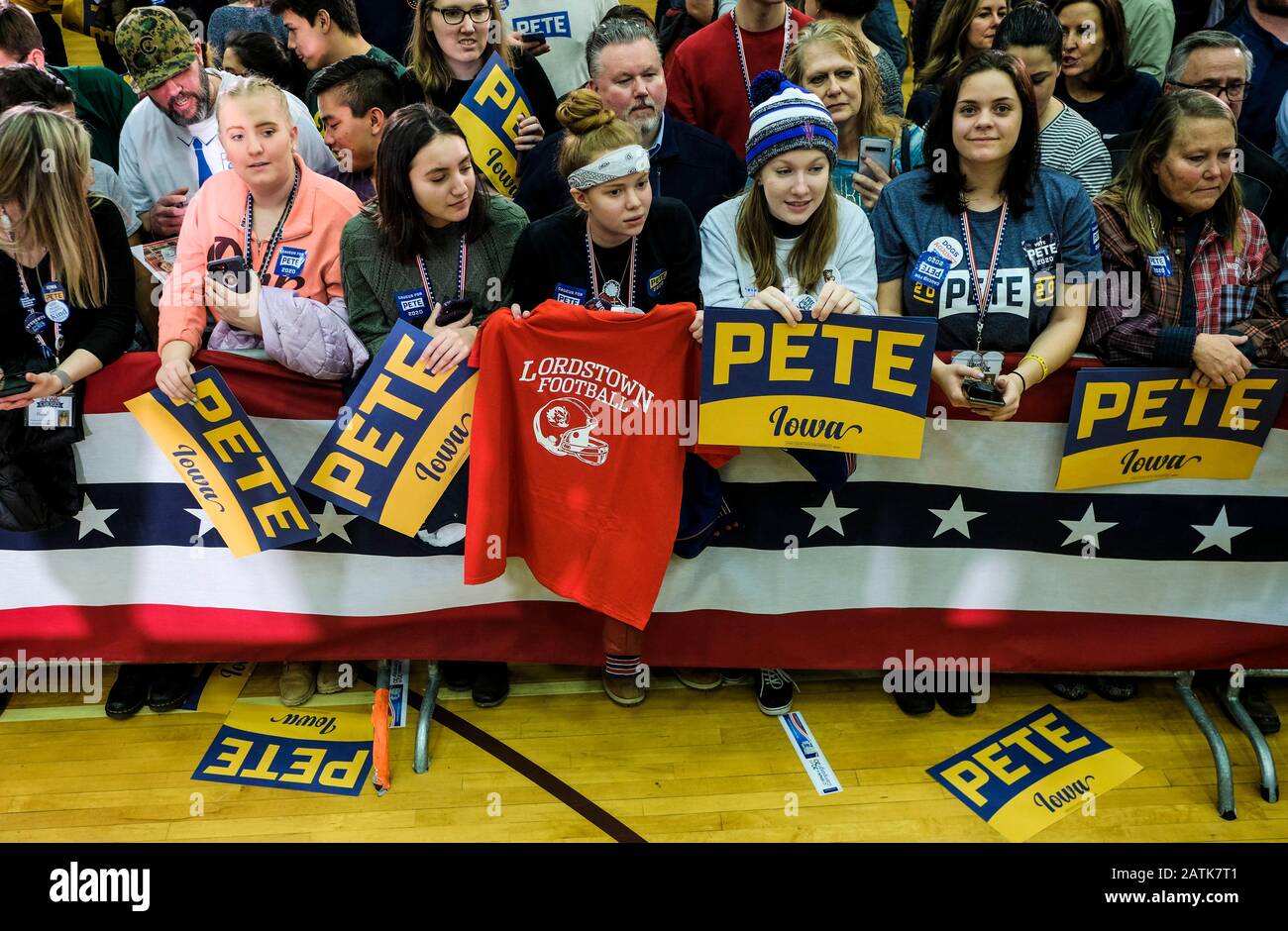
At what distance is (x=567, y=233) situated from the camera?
2.84 metres

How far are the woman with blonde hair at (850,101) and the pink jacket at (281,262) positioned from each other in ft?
4.97

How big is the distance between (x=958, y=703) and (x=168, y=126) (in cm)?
335

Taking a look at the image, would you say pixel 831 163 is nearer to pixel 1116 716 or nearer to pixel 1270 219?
pixel 1270 219

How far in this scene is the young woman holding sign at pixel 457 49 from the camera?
11.5ft

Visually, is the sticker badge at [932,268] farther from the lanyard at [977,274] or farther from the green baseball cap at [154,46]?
the green baseball cap at [154,46]

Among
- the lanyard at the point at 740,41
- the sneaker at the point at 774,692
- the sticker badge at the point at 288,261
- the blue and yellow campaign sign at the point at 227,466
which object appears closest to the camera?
the blue and yellow campaign sign at the point at 227,466

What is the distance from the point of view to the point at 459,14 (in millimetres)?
3496

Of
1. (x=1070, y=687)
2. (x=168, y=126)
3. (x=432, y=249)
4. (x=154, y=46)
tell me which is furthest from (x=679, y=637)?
(x=154, y=46)

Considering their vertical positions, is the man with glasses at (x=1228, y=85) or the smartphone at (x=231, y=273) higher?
the man with glasses at (x=1228, y=85)

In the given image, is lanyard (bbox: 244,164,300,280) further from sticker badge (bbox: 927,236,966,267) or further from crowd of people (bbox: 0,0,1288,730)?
sticker badge (bbox: 927,236,966,267)

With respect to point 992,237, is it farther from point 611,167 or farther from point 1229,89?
point 1229,89

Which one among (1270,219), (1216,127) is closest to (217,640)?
(1216,127)

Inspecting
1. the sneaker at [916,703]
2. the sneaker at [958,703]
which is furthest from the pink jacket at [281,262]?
the sneaker at [958,703]

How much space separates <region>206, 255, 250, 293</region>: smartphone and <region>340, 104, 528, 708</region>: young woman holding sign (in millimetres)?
267
